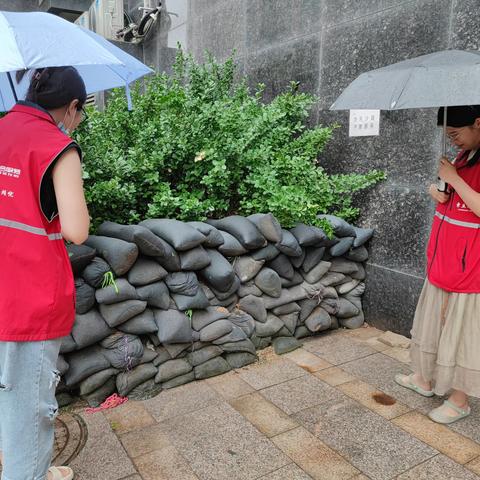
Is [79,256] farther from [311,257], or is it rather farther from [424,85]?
[424,85]

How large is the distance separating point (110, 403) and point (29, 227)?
1.67m

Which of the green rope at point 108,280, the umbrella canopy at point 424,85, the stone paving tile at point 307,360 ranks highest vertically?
the umbrella canopy at point 424,85

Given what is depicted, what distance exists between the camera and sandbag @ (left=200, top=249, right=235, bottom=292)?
3259mm

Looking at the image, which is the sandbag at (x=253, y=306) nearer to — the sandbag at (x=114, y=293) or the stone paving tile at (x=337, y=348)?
the stone paving tile at (x=337, y=348)

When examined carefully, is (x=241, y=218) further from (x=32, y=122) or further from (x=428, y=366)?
(x=32, y=122)

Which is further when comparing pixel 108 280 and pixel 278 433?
pixel 108 280

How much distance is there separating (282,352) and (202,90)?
9.00ft

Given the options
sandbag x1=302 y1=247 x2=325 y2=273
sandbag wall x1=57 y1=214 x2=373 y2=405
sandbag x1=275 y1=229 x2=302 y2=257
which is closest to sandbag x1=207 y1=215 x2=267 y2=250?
sandbag wall x1=57 y1=214 x2=373 y2=405

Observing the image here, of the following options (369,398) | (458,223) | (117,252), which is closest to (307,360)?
(369,398)

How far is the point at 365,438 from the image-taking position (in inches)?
102

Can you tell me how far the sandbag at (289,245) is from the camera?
3.56 metres

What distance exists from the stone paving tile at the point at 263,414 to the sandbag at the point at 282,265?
3.34ft

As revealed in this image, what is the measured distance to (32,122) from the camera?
1.68 meters

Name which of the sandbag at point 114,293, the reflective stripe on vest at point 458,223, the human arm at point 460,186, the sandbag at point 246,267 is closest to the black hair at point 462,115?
the human arm at point 460,186
